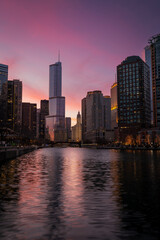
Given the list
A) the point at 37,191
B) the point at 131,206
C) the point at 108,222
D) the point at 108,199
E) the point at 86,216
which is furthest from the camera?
the point at 37,191

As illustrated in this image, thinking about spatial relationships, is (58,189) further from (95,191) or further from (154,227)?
(154,227)

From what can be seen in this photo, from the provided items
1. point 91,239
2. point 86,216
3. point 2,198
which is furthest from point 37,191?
point 91,239

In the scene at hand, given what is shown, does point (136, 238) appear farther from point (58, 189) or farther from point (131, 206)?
point (58, 189)

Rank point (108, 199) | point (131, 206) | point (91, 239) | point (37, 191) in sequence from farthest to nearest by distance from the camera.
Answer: point (37, 191) → point (108, 199) → point (131, 206) → point (91, 239)

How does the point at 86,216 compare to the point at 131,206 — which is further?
the point at 131,206

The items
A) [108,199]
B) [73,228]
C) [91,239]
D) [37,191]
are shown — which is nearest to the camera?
[91,239]

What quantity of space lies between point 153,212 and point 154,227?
119 inches

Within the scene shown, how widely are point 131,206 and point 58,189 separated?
916 cm

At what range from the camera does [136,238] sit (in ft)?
36.6

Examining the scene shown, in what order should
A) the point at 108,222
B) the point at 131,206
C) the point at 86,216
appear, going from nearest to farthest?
1. the point at 108,222
2. the point at 86,216
3. the point at 131,206

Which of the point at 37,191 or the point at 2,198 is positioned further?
the point at 37,191

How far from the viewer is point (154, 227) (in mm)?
12625

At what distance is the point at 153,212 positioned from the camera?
15523 millimetres

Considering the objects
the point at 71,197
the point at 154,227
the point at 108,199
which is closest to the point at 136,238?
the point at 154,227
